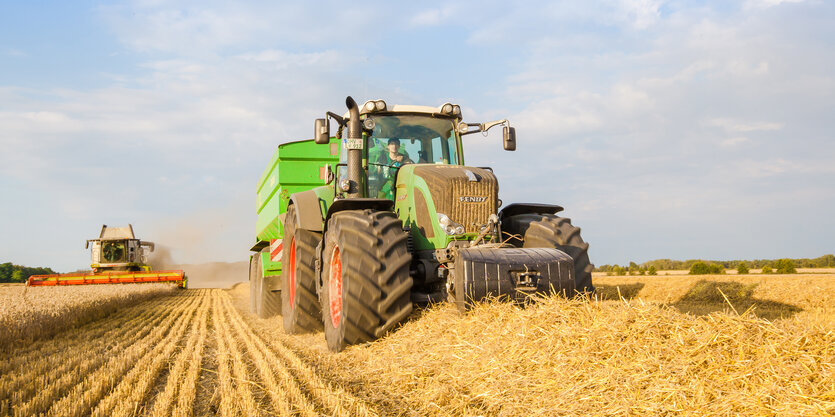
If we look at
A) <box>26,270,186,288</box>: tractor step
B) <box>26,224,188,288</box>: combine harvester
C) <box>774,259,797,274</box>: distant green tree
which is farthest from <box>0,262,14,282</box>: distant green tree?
<box>774,259,797,274</box>: distant green tree

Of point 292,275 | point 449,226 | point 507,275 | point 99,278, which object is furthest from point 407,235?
point 99,278

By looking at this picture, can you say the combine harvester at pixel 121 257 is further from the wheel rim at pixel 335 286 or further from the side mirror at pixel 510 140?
the side mirror at pixel 510 140

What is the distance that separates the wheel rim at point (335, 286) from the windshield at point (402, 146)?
99 centimetres

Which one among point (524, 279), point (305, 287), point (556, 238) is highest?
point (556, 238)

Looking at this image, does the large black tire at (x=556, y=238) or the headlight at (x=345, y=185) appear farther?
the headlight at (x=345, y=185)

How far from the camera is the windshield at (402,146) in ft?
23.3

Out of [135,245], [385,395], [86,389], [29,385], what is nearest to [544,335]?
[385,395]

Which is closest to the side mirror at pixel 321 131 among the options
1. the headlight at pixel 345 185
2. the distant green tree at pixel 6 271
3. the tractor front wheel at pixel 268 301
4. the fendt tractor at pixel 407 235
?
the fendt tractor at pixel 407 235

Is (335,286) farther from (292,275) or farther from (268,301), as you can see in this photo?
(268,301)

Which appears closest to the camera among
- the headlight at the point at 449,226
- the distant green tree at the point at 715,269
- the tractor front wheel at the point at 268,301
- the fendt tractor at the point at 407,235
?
the fendt tractor at the point at 407,235

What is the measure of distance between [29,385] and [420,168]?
3.97 meters

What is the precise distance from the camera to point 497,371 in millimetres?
3973

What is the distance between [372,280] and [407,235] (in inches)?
24.9

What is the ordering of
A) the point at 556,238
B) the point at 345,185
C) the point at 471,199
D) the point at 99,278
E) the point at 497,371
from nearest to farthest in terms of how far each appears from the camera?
1. the point at 497,371
2. the point at 471,199
3. the point at 556,238
4. the point at 345,185
5. the point at 99,278
